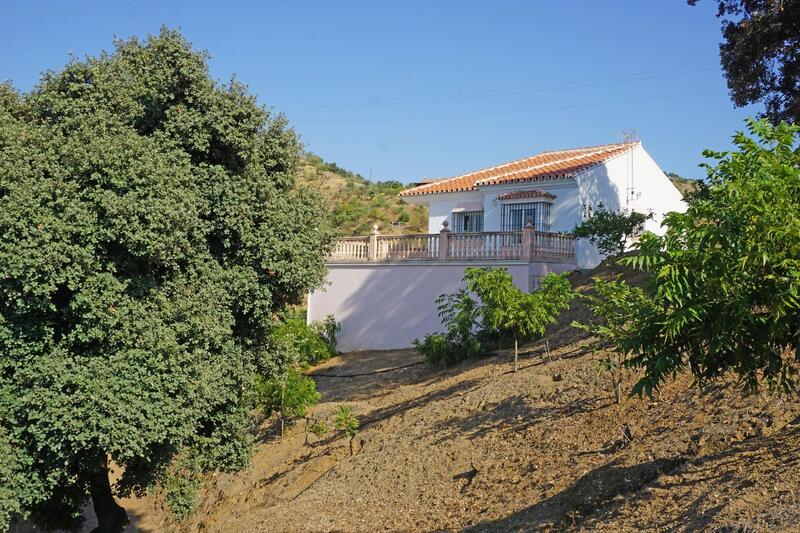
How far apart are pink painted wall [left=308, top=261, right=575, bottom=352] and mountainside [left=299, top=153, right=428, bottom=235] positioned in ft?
63.8

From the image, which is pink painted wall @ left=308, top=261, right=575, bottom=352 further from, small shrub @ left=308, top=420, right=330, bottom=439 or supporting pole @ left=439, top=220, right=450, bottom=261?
small shrub @ left=308, top=420, right=330, bottom=439

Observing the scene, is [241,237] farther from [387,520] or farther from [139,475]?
[387,520]

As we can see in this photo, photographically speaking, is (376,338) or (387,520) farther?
(376,338)

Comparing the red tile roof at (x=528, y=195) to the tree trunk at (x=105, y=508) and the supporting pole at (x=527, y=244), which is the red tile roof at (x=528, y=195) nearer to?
the supporting pole at (x=527, y=244)

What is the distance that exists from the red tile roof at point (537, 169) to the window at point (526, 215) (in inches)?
34.6

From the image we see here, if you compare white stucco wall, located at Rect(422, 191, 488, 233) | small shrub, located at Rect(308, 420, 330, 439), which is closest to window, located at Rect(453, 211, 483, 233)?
white stucco wall, located at Rect(422, 191, 488, 233)

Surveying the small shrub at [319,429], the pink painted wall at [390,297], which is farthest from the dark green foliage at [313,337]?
the small shrub at [319,429]

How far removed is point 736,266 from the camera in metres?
6.93

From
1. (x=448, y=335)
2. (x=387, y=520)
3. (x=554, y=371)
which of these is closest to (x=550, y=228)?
(x=448, y=335)

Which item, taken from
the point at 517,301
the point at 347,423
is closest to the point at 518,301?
the point at 517,301

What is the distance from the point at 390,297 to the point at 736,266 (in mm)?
18754

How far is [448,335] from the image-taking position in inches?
811

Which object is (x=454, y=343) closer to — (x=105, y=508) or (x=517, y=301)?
(x=517, y=301)

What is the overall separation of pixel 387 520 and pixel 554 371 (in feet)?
15.8
